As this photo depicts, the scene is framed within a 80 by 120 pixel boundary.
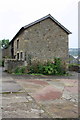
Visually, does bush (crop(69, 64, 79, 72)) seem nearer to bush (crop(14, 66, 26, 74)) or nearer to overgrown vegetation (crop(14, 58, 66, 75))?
overgrown vegetation (crop(14, 58, 66, 75))

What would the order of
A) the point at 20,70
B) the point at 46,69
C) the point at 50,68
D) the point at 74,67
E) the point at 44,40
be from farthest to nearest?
the point at 44,40 < the point at 74,67 < the point at 20,70 < the point at 50,68 < the point at 46,69

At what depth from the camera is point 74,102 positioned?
5555mm

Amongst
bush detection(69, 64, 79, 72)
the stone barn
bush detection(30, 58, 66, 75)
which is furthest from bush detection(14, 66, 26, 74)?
bush detection(69, 64, 79, 72)

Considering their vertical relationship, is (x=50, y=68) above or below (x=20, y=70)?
above

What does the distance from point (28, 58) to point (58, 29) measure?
5810 millimetres

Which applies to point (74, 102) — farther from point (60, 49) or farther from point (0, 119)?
point (60, 49)

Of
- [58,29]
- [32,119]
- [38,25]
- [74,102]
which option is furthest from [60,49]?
[32,119]

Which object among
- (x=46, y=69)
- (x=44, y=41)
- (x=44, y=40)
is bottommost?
(x=46, y=69)

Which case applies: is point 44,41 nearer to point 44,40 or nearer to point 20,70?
point 44,40

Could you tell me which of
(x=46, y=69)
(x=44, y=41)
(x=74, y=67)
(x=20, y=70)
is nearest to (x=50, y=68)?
(x=46, y=69)

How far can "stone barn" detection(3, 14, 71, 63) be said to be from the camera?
2061 cm

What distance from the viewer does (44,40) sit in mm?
21234

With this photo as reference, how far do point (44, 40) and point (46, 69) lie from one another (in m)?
7.50

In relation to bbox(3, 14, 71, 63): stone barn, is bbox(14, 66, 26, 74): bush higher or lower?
lower
